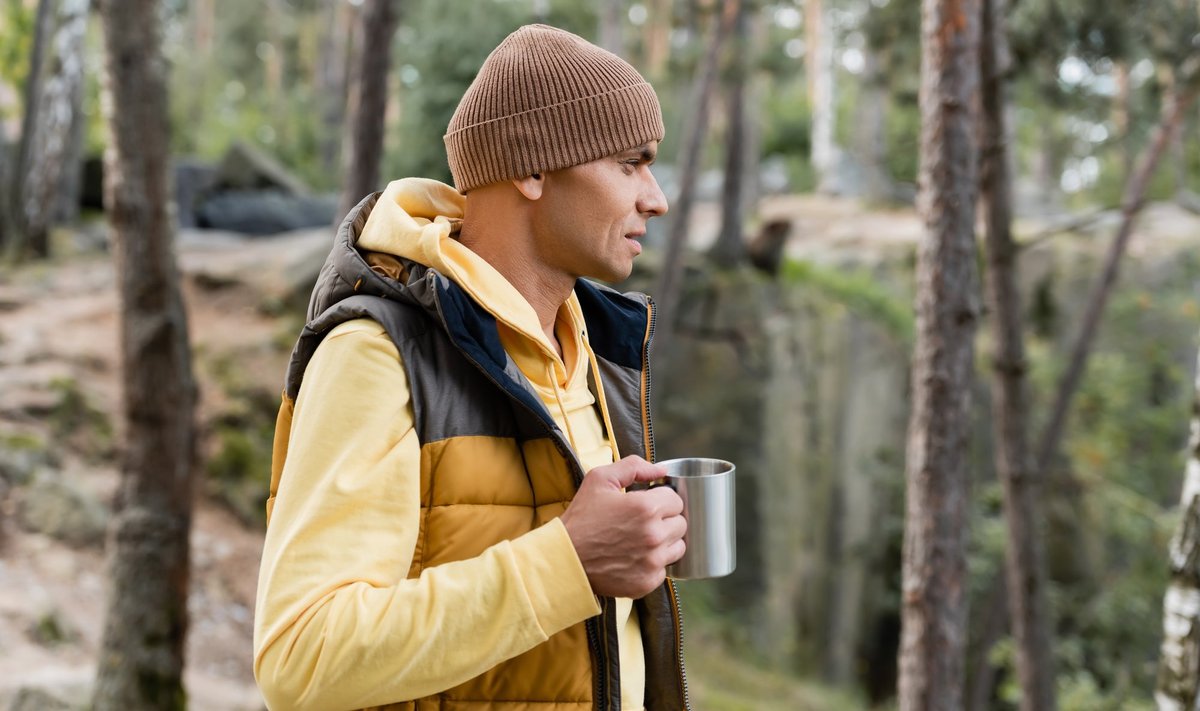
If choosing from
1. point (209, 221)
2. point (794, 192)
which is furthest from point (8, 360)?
point (794, 192)

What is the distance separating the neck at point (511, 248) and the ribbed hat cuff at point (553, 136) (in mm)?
46

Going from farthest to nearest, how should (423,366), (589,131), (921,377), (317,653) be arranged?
(921,377), (589,131), (423,366), (317,653)

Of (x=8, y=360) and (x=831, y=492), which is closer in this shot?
(x=8, y=360)

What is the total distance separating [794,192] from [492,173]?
25047 millimetres

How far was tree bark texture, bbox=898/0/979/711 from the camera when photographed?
4727 mm

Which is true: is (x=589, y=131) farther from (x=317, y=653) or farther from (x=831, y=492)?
(x=831, y=492)

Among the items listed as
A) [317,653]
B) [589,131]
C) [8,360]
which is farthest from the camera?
[8,360]

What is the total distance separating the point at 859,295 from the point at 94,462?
10.6 metres

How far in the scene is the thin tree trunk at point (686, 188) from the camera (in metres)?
11.7

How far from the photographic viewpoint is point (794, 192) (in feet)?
85.8

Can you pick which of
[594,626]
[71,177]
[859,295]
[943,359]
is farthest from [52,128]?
[594,626]

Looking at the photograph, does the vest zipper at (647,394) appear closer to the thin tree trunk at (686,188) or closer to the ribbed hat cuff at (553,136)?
the ribbed hat cuff at (553,136)

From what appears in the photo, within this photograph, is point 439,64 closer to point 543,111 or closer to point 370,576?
point 543,111

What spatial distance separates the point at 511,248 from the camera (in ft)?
6.11
